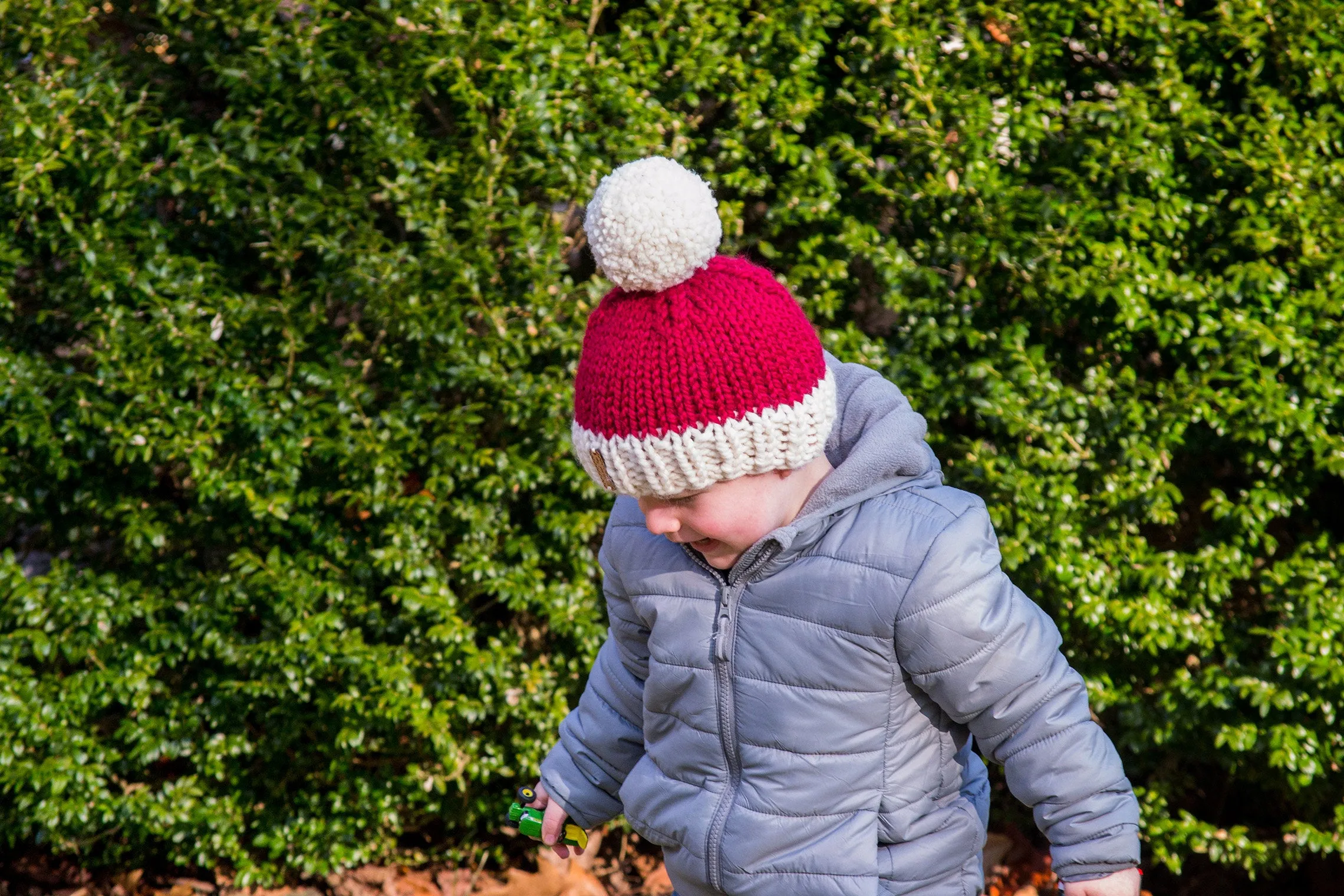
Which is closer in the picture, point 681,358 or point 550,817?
point 681,358

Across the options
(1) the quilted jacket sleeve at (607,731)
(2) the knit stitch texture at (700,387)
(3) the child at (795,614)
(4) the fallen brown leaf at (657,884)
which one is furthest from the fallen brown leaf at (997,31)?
(4) the fallen brown leaf at (657,884)

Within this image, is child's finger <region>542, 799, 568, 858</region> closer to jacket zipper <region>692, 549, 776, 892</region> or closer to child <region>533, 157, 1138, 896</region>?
child <region>533, 157, 1138, 896</region>

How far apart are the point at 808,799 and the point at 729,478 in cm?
56

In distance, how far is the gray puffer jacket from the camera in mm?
1893

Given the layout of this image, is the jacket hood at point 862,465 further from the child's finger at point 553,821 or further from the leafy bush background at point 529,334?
the leafy bush background at point 529,334

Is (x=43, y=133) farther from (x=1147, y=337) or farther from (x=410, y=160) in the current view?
(x=1147, y=337)

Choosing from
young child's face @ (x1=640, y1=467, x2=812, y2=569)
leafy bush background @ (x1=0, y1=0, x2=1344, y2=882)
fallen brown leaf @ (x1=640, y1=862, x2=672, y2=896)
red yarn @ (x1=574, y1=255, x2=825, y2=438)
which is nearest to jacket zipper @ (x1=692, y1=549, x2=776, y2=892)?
young child's face @ (x1=640, y1=467, x2=812, y2=569)

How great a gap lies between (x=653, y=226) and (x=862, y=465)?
55 centimetres

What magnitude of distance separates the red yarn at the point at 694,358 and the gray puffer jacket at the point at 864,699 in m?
0.26

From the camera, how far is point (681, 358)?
5.85ft

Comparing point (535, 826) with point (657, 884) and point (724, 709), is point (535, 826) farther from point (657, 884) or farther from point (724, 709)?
point (657, 884)

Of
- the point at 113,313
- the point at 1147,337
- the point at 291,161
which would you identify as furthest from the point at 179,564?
the point at 1147,337

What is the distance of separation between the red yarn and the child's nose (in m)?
0.16

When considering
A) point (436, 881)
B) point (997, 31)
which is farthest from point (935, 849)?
point (997, 31)
